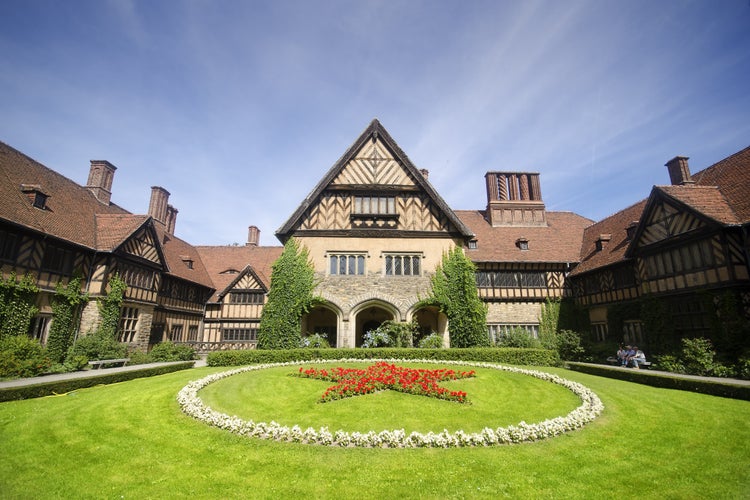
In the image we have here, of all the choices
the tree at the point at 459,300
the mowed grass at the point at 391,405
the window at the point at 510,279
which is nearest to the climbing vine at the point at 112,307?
the mowed grass at the point at 391,405

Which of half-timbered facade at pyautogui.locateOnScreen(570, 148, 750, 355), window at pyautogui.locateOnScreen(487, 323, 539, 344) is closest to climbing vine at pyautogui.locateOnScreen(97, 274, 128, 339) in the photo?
window at pyautogui.locateOnScreen(487, 323, 539, 344)

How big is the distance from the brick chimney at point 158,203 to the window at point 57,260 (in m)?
14.7

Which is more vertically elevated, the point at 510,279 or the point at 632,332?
the point at 510,279

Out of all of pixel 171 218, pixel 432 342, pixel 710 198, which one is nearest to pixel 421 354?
pixel 432 342

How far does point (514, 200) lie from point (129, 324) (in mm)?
31645

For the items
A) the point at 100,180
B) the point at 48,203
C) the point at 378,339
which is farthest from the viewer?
the point at 100,180

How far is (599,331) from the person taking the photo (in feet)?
81.2

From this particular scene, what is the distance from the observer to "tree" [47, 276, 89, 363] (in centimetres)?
1783

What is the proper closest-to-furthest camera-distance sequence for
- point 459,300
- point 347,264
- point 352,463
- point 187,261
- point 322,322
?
1. point 352,463
2. point 459,300
3. point 347,264
4. point 322,322
5. point 187,261

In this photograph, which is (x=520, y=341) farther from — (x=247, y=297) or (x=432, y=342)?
(x=247, y=297)

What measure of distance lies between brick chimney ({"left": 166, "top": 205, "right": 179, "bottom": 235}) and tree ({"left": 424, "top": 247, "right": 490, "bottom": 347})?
1090 inches

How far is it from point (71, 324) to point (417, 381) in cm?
1921

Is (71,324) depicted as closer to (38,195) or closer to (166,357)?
(166,357)

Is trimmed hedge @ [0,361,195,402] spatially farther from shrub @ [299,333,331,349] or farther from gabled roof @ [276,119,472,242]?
gabled roof @ [276,119,472,242]
